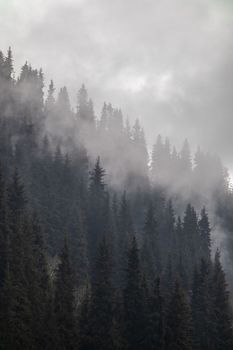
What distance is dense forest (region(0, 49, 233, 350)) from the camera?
85.4 metres

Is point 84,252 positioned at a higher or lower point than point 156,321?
higher

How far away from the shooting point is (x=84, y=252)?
120 m

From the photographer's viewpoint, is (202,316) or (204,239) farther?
(204,239)

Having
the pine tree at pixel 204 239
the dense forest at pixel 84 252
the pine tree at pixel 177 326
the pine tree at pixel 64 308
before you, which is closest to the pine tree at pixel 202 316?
the dense forest at pixel 84 252

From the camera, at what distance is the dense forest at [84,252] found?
85.4 m

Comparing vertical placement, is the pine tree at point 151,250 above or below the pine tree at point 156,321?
above

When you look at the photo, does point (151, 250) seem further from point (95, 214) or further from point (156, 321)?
point (156, 321)

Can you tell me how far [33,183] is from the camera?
136000 mm

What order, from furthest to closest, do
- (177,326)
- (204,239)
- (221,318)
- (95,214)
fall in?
(204,239)
(95,214)
(221,318)
(177,326)

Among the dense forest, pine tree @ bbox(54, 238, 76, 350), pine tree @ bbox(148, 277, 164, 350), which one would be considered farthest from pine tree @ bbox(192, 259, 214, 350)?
pine tree @ bbox(54, 238, 76, 350)

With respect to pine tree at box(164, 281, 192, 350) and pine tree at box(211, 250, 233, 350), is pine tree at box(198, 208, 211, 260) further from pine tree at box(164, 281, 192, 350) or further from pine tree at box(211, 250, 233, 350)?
pine tree at box(164, 281, 192, 350)

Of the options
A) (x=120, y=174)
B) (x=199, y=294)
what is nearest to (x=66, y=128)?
(x=120, y=174)

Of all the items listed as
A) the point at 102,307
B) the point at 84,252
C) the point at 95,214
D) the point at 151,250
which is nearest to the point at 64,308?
the point at 102,307

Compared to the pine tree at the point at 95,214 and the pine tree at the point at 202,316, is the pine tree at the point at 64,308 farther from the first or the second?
the pine tree at the point at 95,214
